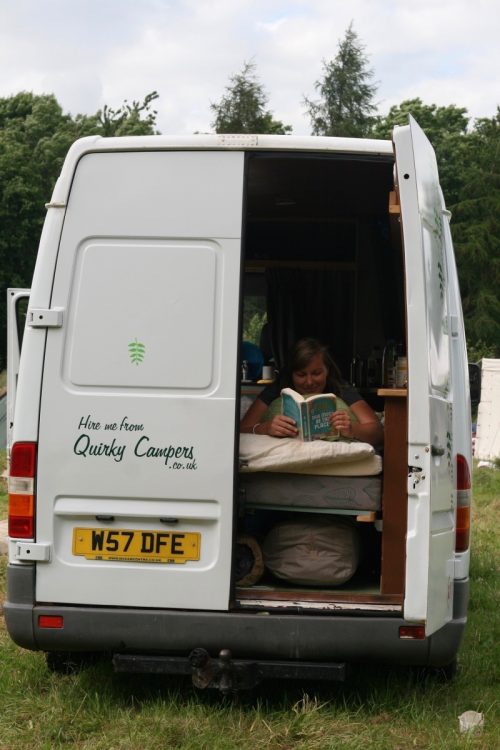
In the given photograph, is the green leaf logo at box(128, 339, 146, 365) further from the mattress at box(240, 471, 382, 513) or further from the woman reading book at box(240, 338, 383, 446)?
the woman reading book at box(240, 338, 383, 446)

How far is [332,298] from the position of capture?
31.3 ft

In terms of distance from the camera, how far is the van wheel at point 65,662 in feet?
18.1

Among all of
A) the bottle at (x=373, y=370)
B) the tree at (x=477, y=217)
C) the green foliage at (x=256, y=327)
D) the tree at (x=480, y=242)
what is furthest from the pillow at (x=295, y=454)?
the tree at (x=480, y=242)

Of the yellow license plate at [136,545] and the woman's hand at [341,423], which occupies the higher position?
the woman's hand at [341,423]

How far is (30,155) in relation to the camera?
45.6 m

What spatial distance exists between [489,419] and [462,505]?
1707 centimetres

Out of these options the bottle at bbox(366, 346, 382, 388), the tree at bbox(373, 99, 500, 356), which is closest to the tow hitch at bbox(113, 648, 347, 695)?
the bottle at bbox(366, 346, 382, 388)

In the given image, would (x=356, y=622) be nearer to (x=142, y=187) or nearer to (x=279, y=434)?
(x=279, y=434)

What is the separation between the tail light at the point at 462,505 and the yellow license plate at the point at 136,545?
4.02 feet

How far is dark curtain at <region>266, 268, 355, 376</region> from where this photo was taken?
9.43 metres

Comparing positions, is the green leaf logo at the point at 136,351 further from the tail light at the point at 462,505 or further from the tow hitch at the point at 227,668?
the tail light at the point at 462,505

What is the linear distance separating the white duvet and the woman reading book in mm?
269

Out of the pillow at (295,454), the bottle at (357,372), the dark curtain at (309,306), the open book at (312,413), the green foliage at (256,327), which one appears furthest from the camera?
the green foliage at (256,327)

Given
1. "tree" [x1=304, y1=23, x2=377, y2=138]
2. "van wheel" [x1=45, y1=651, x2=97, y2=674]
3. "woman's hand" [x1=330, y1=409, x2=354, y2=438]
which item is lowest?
"van wheel" [x1=45, y1=651, x2=97, y2=674]
